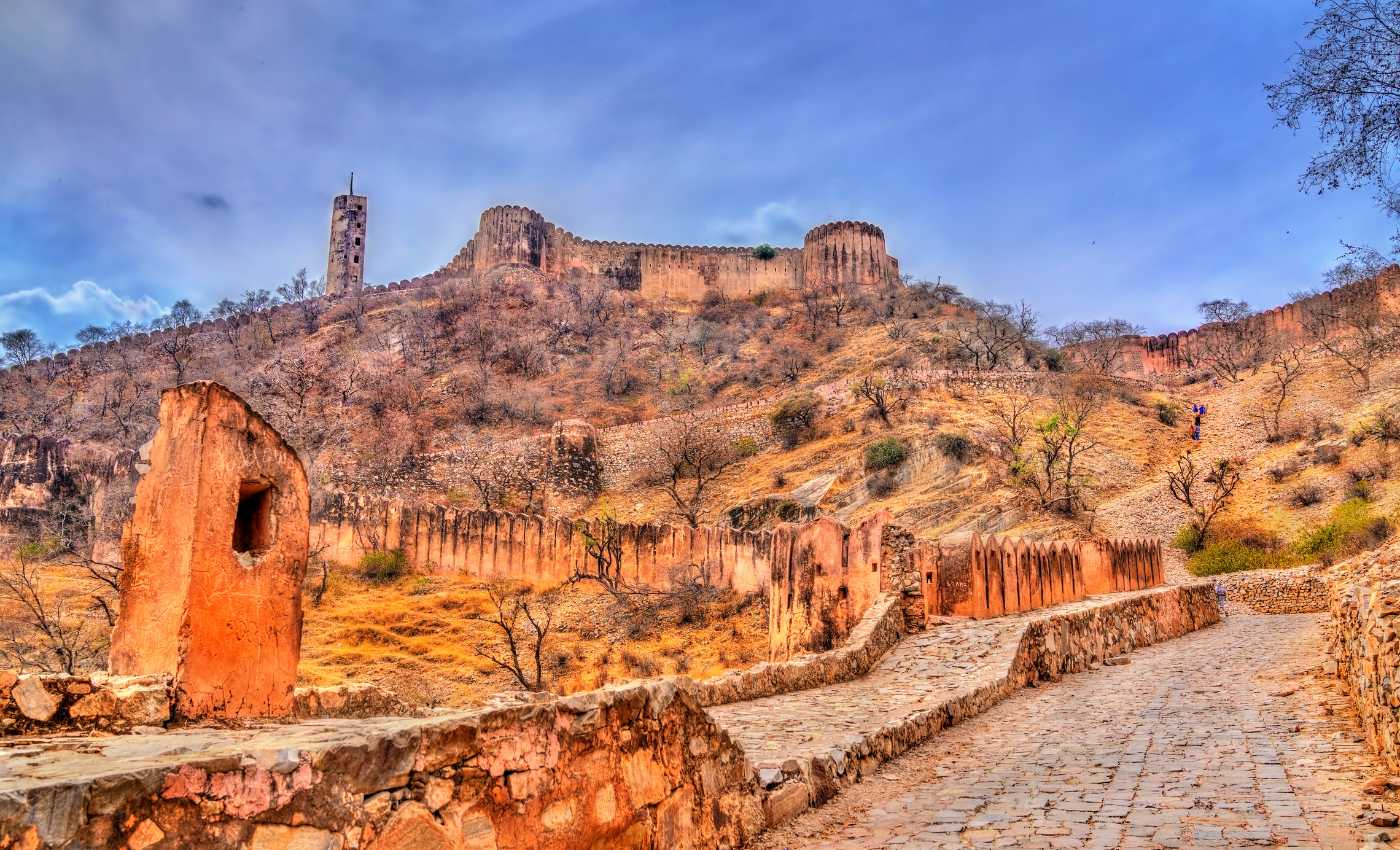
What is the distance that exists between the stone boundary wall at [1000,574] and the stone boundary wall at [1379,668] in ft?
18.7

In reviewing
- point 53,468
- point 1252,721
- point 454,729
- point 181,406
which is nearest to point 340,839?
point 454,729

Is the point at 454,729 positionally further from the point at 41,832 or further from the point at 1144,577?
the point at 1144,577

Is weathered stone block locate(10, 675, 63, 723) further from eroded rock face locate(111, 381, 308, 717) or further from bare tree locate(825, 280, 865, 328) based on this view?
bare tree locate(825, 280, 865, 328)

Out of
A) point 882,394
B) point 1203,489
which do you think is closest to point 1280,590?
point 1203,489

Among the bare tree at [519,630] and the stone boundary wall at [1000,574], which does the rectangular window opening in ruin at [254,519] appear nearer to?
the stone boundary wall at [1000,574]

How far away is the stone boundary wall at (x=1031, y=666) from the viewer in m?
5.62

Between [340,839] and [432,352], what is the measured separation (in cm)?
5337

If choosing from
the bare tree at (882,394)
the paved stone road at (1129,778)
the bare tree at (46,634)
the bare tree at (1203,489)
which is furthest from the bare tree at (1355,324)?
the bare tree at (46,634)

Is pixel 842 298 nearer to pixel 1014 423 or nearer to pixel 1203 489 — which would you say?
pixel 1014 423

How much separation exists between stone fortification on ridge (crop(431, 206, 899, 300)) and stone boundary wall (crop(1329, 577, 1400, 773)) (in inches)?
2433

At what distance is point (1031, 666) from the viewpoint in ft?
35.6

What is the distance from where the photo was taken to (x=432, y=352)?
54.5m

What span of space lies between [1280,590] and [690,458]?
19.3 meters

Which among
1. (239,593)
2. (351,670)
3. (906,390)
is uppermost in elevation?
(906,390)
